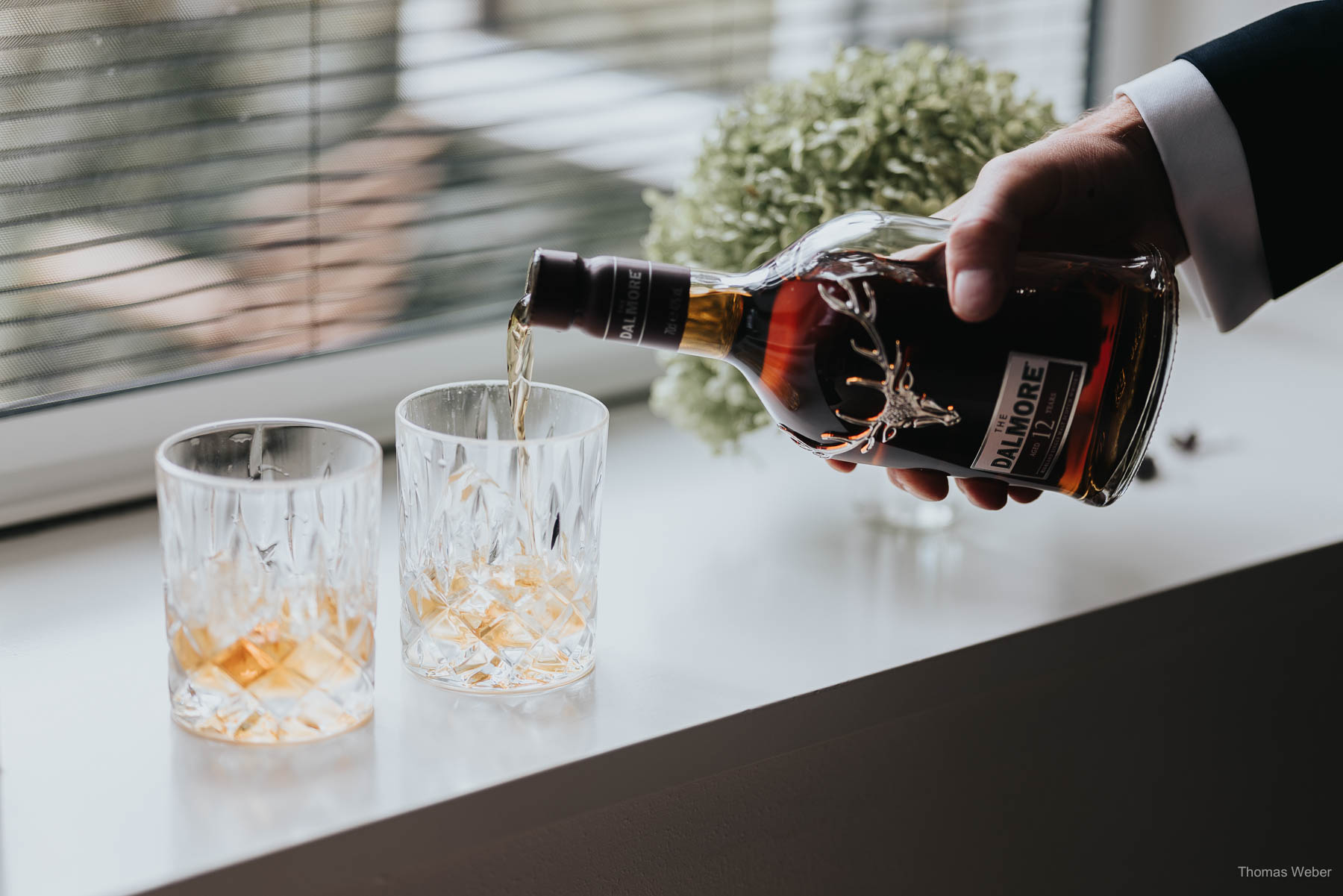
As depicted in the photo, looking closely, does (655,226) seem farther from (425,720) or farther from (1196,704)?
(1196,704)

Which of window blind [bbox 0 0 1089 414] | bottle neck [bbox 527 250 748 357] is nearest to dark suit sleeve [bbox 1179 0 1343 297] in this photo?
bottle neck [bbox 527 250 748 357]

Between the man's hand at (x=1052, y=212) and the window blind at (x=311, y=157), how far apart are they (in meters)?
0.47

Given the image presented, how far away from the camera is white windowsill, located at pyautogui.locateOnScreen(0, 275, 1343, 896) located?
0.69 metres

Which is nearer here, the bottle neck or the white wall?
the bottle neck

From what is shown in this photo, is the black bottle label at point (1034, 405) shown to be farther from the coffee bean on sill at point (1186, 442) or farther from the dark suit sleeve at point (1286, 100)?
the coffee bean on sill at point (1186, 442)

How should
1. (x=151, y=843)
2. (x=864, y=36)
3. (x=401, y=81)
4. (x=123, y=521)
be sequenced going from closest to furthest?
(x=151, y=843), (x=123, y=521), (x=401, y=81), (x=864, y=36)

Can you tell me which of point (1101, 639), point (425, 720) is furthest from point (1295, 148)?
point (425, 720)

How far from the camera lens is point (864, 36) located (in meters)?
1.52

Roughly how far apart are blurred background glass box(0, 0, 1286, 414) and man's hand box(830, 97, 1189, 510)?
18.4 inches

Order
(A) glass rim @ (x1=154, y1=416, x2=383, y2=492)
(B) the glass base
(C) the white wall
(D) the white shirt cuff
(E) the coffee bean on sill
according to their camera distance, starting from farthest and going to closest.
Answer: (C) the white wall
(E) the coffee bean on sill
(D) the white shirt cuff
(B) the glass base
(A) glass rim @ (x1=154, y1=416, x2=383, y2=492)

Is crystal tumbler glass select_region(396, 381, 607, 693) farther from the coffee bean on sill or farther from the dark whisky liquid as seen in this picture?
the coffee bean on sill

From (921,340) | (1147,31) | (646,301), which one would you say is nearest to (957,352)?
(921,340)

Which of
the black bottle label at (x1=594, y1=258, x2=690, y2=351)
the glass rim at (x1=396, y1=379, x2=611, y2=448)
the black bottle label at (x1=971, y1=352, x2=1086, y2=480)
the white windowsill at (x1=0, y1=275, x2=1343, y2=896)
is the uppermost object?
the black bottle label at (x1=594, y1=258, x2=690, y2=351)

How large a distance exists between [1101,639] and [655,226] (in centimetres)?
48
